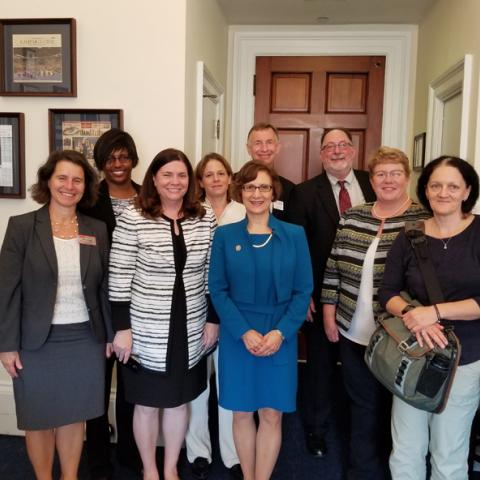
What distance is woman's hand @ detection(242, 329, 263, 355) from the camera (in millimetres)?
1739

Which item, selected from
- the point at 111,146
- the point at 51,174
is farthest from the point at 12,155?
the point at 51,174

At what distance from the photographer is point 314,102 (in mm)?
3512

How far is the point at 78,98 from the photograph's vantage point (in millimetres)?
2436

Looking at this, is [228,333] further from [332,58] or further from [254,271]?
[332,58]

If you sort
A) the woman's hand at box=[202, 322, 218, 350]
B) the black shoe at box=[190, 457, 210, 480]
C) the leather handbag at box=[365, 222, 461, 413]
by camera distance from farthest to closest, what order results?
the black shoe at box=[190, 457, 210, 480] → the woman's hand at box=[202, 322, 218, 350] → the leather handbag at box=[365, 222, 461, 413]

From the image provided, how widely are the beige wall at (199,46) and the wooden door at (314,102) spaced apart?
0.46 metres

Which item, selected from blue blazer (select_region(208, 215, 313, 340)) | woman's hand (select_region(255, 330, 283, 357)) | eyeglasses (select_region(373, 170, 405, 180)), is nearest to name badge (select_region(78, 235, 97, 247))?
blue blazer (select_region(208, 215, 313, 340))

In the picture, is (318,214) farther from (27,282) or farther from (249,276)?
(27,282)

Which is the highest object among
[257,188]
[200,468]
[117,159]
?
[117,159]

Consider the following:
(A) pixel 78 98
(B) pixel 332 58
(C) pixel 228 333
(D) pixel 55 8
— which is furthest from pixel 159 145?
(B) pixel 332 58

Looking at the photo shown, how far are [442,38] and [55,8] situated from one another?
2178 millimetres

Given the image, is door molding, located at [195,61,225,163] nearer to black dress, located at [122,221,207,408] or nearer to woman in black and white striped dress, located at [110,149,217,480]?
woman in black and white striped dress, located at [110,149,217,480]

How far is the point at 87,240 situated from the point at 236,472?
124 centimetres

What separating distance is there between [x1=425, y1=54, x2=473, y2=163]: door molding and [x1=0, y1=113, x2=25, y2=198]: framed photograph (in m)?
2.27
